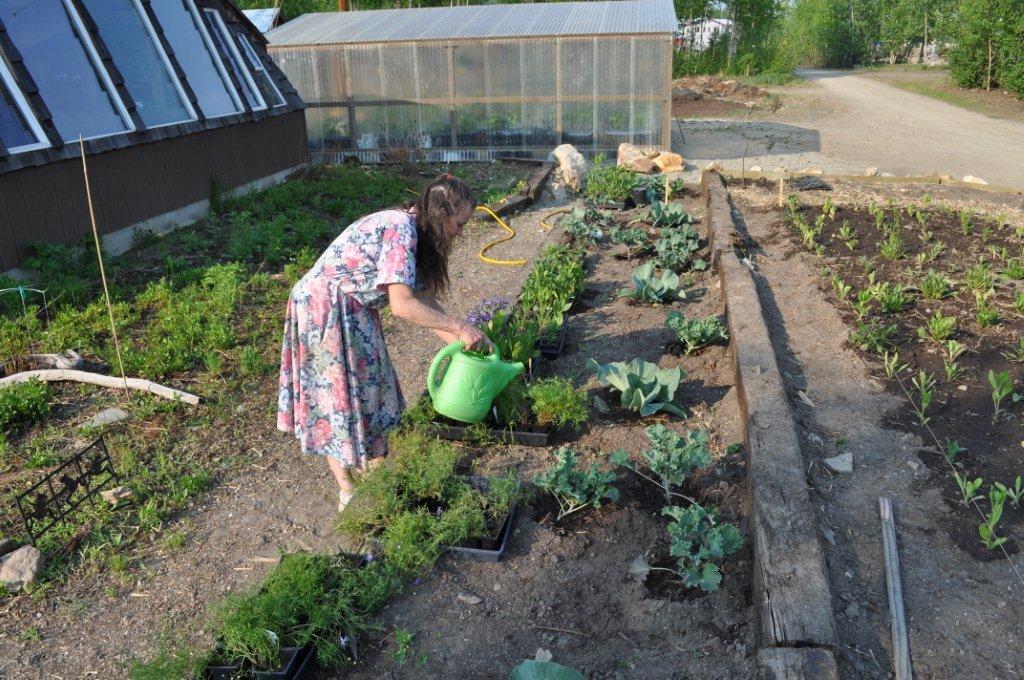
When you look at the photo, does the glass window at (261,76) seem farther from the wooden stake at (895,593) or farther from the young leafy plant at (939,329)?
the wooden stake at (895,593)

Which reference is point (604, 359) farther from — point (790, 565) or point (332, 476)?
point (790, 565)

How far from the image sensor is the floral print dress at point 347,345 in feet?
9.66

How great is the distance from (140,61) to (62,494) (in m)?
6.61

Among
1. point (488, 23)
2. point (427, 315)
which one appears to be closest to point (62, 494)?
→ point (427, 315)

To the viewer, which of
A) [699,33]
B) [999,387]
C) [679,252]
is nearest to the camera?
[999,387]

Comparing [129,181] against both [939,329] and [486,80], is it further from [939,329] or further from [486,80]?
[939,329]

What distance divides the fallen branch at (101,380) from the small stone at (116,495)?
0.90 meters

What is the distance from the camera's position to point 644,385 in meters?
3.92

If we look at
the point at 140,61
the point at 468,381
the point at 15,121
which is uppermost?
the point at 140,61

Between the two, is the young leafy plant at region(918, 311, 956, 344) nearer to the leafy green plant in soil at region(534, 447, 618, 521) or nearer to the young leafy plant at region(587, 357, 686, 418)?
the young leafy plant at region(587, 357, 686, 418)

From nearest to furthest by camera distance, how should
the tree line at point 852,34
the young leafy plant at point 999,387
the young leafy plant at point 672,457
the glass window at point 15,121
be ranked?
the young leafy plant at point 672,457, the young leafy plant at point 999,387, the glass window at point 15,121, the tree line at point 852,34

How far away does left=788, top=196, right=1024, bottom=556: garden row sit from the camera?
3.31 meters

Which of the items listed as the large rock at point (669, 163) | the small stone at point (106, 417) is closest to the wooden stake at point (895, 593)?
the small stone at point (106, 417)

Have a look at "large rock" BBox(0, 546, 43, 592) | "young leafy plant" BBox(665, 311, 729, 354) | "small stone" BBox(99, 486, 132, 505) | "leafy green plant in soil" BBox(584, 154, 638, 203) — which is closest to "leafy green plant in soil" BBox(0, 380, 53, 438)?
"small stone" BBox(99, 486, 132, 505)
